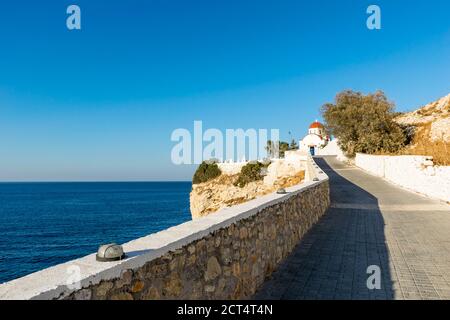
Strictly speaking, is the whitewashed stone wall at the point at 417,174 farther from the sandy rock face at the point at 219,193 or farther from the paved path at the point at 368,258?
the sandy rock face at the point at 219,193

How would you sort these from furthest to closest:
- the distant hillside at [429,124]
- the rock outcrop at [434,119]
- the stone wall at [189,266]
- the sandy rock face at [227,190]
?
the sandy rock face at [227,190]
the rock outcrop at [434,119]
the distant hillside at [429,124]
the stone wall at [189,266]

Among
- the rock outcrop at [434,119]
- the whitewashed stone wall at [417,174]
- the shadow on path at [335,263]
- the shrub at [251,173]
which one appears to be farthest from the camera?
the shrub at [251,173]

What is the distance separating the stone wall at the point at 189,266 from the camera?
224 centimetres

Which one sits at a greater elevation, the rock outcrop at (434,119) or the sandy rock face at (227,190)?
the rock outcrop at (434,119)

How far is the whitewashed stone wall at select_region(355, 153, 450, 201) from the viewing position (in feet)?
52.1

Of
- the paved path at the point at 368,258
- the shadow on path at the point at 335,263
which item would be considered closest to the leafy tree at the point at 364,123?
the paved path at the point at 368,258

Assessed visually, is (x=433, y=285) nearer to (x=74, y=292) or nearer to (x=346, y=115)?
(x=74, y=292)

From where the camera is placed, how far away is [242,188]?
152 ft

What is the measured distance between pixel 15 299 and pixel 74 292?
32cm

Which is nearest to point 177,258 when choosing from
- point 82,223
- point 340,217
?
point 340,217

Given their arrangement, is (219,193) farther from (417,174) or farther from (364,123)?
(417,174)

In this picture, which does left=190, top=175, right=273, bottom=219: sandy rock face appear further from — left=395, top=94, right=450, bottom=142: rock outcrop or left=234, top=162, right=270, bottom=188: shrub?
left=395, top=94, right=450, bottom=142: rock outcrop

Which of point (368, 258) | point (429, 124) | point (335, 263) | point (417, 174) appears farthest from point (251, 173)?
point (335, 263)

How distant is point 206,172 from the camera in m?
53.2
